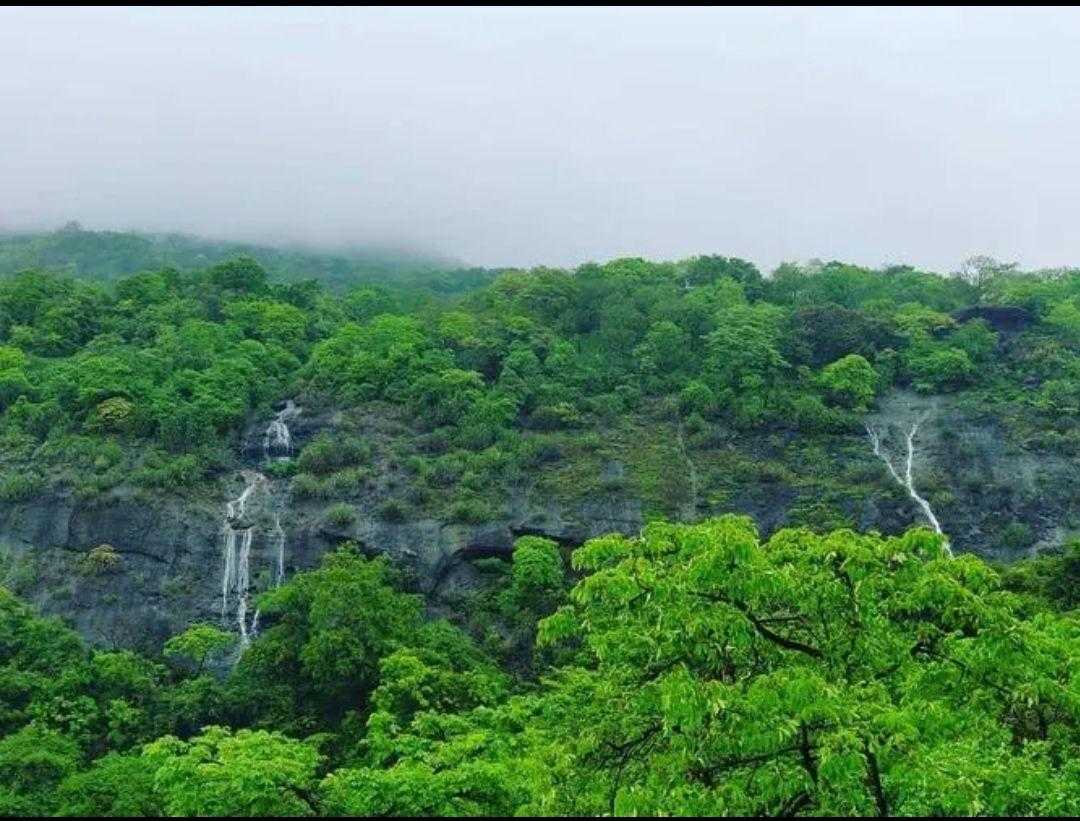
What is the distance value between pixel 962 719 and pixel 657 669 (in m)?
2.98

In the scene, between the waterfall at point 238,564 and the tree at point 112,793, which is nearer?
the tree at point 112,793

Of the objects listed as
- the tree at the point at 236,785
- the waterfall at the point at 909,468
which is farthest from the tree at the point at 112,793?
the waterfall at the point at 909,468

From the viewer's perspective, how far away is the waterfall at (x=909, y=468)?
3962 cm

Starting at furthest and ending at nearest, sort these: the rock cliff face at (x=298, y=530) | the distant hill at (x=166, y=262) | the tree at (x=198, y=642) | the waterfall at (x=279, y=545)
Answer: the distant hill at (x=166, y=262) < the waterfall at (x=279, y=545) < the rock cliff face at (x=298, y=530) < the tree at (x=198, y=642)

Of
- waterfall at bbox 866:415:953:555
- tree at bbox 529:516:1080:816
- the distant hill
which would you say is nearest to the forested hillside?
tree at bbox 529:516:1080:816

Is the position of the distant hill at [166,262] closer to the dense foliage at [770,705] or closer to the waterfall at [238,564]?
the waterfall at [238,564]

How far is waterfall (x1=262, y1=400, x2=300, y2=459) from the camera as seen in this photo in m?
43.8

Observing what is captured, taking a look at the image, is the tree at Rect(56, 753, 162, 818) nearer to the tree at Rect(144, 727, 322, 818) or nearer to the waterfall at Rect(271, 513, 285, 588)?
the tree at Rect(144, 727, 322, 818)

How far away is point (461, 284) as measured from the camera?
278 feet

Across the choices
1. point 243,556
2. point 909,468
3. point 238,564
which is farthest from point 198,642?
point 909,468

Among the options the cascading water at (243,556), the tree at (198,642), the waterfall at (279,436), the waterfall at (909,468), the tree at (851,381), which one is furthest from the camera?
the tree at (851,381)

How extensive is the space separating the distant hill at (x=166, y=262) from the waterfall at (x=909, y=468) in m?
44.2

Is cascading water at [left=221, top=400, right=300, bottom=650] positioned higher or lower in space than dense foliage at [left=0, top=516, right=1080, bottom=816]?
lower

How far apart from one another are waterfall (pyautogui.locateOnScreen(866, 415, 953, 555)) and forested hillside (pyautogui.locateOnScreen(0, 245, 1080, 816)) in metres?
0.16
